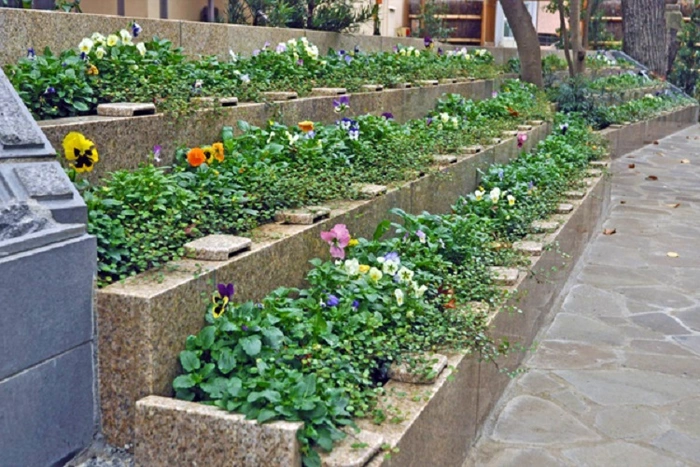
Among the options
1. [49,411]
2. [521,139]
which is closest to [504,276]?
[49,411]

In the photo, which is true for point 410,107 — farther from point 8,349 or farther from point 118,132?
point 8,349

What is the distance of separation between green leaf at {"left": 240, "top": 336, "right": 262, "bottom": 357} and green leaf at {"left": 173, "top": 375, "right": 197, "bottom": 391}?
8.2 inches

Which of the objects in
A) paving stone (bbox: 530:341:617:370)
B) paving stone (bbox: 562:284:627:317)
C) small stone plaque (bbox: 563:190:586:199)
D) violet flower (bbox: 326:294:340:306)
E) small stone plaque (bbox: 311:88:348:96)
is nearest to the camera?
violet flower (bbox: 326:294:340:306)

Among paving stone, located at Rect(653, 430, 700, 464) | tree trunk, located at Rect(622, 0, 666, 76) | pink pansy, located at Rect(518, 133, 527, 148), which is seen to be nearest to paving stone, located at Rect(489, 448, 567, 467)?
paving stone, located at Rect(653, 430, 700, 464)

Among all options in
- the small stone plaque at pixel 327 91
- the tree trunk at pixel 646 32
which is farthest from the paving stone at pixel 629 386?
the tree trunk at pixel 646 32

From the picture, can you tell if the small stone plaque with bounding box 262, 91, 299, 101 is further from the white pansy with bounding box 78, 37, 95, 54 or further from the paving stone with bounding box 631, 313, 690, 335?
the paving stone with bounding box 631, 313, 690, 335

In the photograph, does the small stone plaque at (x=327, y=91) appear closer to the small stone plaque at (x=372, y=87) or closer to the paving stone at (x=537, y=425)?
the small stone plaque at (x=372, y=87)

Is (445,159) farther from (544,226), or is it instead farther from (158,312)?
(158,312)

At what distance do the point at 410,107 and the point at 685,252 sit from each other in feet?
9.01

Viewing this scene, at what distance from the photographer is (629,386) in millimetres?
4715

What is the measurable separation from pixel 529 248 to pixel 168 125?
2.31 meters

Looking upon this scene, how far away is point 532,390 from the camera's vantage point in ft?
15.2

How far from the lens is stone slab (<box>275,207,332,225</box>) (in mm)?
4094

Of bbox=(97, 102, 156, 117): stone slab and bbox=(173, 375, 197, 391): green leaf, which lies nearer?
bbox=(173, 375, 197, 391): green leaf
